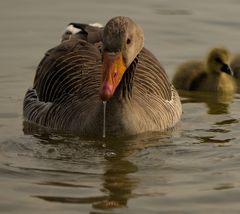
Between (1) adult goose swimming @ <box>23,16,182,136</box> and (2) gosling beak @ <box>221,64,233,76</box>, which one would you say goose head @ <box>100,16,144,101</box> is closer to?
(1) adult goose swimming @ <box>23,16,182,136</box>

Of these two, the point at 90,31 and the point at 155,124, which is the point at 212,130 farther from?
the point at 90,31

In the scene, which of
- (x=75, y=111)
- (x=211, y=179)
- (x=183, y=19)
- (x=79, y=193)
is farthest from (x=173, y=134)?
(x=183, y=19)

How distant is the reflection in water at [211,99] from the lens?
1134 cm

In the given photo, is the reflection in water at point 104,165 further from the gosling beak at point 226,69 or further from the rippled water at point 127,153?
the gosling beak at point 226,69

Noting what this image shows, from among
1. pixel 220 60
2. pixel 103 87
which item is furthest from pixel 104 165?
pixel 220 60

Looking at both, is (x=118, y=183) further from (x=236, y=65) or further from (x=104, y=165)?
(x=236, y=65)

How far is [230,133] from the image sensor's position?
9.91 metres

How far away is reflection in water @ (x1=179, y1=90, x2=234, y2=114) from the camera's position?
11.3m

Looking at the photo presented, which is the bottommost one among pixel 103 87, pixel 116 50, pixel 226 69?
pixel 226 69

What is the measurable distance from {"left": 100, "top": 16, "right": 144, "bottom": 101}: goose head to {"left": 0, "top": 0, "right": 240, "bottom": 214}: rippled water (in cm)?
73

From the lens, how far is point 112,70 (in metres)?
8.62

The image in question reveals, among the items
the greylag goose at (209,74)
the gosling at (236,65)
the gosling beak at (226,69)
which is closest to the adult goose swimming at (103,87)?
the greylag goose at (209,74)

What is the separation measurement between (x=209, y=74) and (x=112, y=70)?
3887 mm

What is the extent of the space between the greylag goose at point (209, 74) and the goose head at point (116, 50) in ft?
10.5
